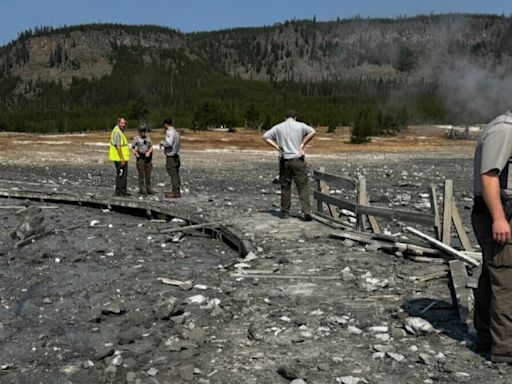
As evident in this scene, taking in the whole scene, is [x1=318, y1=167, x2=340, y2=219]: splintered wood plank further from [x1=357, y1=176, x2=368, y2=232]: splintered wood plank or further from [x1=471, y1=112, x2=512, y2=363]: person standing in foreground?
[x1=471, y1=112, x2=512, y2=363]: person standing in foreground

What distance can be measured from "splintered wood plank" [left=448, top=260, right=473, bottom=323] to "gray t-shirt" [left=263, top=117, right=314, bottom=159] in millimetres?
4376

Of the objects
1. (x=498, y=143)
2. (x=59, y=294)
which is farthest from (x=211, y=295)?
(x=498, y=143)

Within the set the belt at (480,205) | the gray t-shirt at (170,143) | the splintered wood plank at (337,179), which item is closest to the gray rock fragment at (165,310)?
the belt at (480,205)

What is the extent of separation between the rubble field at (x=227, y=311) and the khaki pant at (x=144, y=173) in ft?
13.3

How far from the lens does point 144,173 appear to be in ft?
56.1

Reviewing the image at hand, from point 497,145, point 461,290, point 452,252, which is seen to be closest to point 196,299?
point 461,290

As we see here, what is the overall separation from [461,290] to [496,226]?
1.96 m

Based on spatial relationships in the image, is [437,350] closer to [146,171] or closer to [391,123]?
[146,171]

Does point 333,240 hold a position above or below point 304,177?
below

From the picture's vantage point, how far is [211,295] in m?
7.31

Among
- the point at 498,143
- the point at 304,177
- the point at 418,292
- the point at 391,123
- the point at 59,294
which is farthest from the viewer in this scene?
the point at 391,123

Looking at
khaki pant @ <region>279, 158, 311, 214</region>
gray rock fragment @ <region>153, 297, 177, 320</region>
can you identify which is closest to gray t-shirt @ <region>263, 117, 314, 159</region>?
khaki pant @ <region>279, 158, 311, 214</region>

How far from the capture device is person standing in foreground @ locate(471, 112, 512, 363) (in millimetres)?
4695

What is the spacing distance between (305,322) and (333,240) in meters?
4.05
